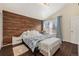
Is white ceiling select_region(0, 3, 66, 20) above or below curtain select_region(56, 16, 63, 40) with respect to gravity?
above

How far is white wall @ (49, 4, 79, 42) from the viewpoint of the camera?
64.0 inches

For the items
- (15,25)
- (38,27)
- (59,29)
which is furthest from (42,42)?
(15,25)

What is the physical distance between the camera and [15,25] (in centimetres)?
162

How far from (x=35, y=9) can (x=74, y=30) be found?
2.40 feet

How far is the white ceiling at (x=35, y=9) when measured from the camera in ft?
5.32

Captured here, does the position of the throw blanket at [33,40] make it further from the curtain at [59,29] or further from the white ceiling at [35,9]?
the white ceiling at [35,9]

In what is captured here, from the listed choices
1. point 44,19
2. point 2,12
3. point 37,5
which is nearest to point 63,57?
point 44,19

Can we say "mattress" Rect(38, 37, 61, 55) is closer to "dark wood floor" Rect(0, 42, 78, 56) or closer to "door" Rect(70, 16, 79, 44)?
"dark wood floor" Rect(0, 42, 78, 56)

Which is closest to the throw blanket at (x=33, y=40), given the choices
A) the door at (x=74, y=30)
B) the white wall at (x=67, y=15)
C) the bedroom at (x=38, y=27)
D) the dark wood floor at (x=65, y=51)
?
the bedroom at (x=38, y=27)

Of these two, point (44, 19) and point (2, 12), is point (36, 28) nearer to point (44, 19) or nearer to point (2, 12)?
point (44, 19)

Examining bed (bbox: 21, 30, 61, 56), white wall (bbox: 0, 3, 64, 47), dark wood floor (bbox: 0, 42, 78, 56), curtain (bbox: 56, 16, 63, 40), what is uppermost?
white wall (bbox: 0, 3, 64, 47)

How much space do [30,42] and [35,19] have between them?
1.31ft

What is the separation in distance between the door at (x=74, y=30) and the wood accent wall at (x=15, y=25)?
53 cm

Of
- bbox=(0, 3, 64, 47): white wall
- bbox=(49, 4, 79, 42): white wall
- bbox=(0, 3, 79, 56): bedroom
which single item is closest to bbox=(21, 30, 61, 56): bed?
bbox=(0, 3, 79, 56): bedroom
